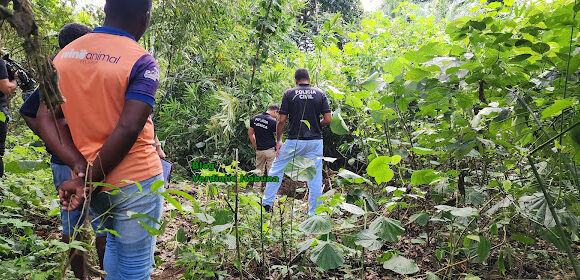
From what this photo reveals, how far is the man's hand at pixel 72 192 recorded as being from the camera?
1.18 m

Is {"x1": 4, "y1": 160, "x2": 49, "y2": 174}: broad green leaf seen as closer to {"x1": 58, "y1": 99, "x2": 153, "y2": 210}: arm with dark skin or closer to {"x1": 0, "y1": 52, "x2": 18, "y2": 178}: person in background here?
{"x1": 58, "y1": 99, "x2": 153, "y2": 210}: arm with dark skin

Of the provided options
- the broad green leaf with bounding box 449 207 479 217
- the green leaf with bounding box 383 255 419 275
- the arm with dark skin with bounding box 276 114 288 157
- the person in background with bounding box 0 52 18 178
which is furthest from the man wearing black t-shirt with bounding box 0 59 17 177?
the broad green leaf with bounding box 449 207 479 217

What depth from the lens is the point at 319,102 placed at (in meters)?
3.95

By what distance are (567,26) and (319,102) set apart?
2.90 meters

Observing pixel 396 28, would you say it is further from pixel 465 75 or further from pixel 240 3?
pixel 465 75

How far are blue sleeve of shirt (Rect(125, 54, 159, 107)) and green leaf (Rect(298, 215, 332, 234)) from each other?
30.4 inches

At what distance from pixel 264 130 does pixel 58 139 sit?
155 inches

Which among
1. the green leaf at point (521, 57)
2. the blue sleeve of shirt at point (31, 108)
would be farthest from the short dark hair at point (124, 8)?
the green leaf at point (521, 57)

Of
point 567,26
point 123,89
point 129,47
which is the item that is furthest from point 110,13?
point 567,26

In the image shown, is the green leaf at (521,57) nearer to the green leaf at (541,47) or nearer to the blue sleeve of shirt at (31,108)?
the green leaf at (541,47)

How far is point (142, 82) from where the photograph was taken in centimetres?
129

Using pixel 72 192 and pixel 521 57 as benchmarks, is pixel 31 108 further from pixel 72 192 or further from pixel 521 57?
pixel 521 57

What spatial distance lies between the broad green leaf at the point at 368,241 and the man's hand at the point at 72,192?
102 cm

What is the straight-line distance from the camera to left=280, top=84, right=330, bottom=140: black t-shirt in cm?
388
